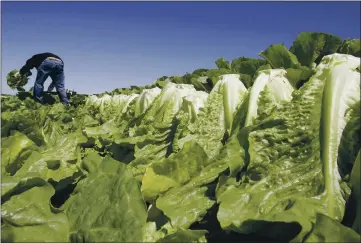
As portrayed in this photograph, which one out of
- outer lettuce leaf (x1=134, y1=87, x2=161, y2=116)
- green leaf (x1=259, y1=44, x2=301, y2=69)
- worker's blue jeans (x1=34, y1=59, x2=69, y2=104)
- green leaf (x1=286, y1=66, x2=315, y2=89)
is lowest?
worker's blue jeans (x1=34, y1=59, x2=69, y2=104)

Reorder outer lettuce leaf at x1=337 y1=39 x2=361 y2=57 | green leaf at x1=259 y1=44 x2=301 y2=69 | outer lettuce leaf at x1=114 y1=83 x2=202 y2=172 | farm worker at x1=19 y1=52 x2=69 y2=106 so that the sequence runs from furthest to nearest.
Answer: farm worker at x1=19 y1=52 x2=69 y2=106, outer lettuce leaf at x1=114 y1=83 x2=202 y2=172, green leaf at x1=259 y1=44 x2=301 y2=69, outer lettuce leaf at x1=337 y1=39 x2=361 y2=57

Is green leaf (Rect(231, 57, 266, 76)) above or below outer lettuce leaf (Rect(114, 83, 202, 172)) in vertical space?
above

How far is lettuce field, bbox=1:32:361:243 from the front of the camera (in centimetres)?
206

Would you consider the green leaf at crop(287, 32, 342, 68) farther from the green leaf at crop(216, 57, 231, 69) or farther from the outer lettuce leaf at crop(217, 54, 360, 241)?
the green leaf at crop(216, 57, 231, 69)

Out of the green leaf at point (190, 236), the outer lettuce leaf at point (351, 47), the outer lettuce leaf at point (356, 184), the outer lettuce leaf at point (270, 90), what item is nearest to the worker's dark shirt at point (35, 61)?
the outer lettuce leaf at point (270, 90)

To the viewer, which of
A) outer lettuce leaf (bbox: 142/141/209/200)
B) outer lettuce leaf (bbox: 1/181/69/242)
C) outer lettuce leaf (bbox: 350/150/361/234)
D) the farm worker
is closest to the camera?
outer lettuce leaf (bbox: 350/150/361/234)

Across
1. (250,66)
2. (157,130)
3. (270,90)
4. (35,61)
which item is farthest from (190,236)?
(35,61)

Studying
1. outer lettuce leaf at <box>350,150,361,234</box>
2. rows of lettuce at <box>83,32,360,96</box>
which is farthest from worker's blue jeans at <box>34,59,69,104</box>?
outer lettuce leaf at <box>350,150,361,234</box>

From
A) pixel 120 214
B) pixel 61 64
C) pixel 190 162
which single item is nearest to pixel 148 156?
pixel 190 162

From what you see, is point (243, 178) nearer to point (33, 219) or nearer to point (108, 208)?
point (108, 208)

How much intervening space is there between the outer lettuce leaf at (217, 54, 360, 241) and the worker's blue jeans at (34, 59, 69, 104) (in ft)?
37.5

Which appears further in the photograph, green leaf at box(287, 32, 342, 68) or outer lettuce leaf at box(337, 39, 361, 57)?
green leaf at box(287, 32, 342, 68)

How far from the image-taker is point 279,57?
11.1 feet

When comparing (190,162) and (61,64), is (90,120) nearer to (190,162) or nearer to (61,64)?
(190,162)
